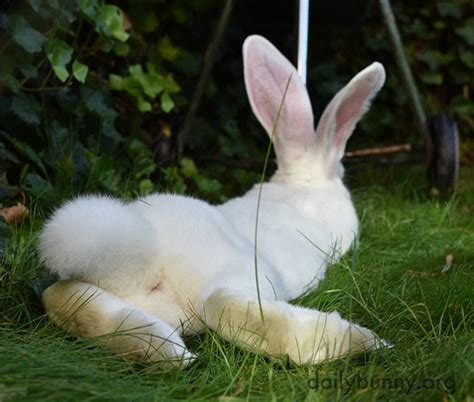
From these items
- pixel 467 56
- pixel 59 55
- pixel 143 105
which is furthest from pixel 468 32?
pixel 59 55

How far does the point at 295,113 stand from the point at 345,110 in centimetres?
14

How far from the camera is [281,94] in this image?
7.97 ft

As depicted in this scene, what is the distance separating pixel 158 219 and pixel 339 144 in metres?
0.84

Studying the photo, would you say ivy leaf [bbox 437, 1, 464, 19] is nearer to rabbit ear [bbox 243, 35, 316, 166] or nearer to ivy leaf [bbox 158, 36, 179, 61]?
ivy leaf [bbox 158, 36, 179, 61]

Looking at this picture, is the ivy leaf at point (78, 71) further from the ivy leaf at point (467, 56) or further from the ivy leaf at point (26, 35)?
the ivy leaf at point (467, 56)

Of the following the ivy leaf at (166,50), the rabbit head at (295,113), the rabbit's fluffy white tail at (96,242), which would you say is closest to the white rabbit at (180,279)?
the rabbit's fluffy white tail at (96,242)

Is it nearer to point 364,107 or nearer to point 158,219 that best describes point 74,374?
point 158,219

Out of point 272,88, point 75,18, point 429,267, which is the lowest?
point 429,267

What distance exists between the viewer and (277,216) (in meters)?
2.22

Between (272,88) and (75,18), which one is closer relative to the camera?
(272,88)

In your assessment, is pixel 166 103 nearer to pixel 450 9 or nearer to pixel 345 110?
pixel 345 110

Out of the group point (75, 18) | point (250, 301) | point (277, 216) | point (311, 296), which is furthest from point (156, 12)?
point (250, 301)

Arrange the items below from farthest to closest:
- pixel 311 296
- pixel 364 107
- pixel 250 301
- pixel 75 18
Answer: pixel 75 18
pixel 364 107
pixel 311 296
pixel 250 301

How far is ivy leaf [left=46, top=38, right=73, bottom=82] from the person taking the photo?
103 inches
